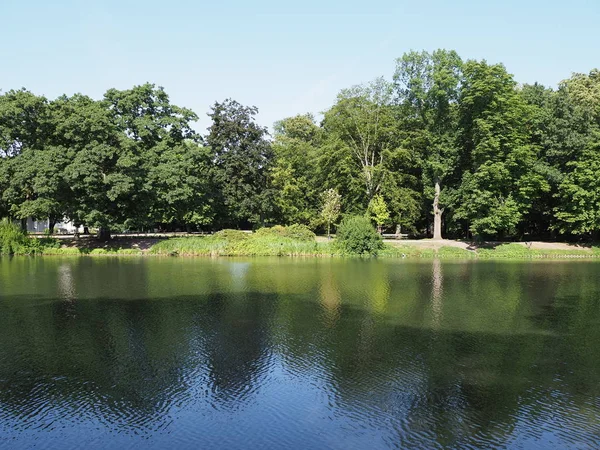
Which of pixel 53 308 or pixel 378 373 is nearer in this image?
pixel 378 373

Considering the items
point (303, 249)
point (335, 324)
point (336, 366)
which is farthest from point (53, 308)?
point (303, 249)

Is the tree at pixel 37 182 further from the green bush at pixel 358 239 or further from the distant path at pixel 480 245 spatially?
the distant path at pixel 480 245

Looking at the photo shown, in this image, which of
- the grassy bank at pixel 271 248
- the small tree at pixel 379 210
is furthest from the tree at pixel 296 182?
the grassy bank at pixel 271 248

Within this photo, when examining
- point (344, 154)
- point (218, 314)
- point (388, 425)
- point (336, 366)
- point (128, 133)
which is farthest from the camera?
point (344, 154)

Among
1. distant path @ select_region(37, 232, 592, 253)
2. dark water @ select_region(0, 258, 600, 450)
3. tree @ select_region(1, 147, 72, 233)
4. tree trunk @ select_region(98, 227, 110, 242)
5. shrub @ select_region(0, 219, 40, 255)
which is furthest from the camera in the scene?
tree trunk @ select_region(98, 227, 110, 242)

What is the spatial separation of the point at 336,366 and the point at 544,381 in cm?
534

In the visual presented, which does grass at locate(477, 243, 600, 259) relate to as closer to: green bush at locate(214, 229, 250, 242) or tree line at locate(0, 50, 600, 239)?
tree line at locate(0, 50, 600, 239)

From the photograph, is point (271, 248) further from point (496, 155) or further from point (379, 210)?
point (496, 155)

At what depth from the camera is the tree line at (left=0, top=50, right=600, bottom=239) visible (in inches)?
1850

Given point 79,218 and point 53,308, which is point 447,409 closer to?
point 53,308

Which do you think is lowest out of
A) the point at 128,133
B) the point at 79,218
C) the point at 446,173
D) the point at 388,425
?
the point at 388,425

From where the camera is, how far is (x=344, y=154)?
182 ft

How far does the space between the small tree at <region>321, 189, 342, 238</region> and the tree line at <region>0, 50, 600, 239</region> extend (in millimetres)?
119

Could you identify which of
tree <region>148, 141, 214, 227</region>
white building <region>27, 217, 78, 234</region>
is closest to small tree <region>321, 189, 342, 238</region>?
tree <region>148, 141, 214, 227</region>
